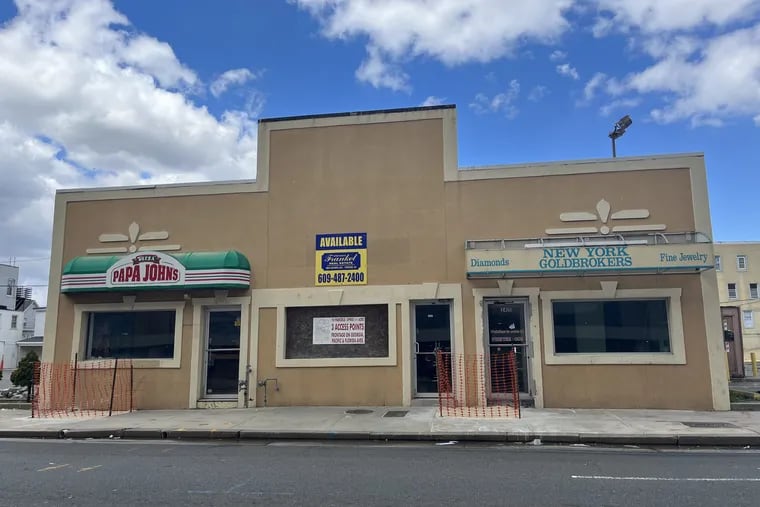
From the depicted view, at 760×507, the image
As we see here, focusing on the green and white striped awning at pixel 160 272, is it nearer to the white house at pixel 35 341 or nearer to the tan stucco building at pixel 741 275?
the white house at pixel 35 341

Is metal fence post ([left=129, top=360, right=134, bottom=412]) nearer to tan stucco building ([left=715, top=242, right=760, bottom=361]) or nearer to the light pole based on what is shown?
the light pole

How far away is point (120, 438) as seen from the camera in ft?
35.4

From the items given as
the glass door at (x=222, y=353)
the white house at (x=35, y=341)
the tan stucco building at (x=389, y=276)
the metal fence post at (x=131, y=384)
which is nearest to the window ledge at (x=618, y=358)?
the tan stucco building at (x=389, y=276)

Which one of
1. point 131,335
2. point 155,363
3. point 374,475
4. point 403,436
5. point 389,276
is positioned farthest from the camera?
point 131,335

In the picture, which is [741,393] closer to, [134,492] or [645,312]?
[645,312]

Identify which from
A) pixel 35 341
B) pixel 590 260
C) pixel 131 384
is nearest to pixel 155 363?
pixel 131 384

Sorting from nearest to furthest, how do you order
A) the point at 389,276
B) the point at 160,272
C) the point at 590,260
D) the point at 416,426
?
1. the point at 416,426
2. the point at 590,260
3. the point at 389,276
4. the point at 160,272

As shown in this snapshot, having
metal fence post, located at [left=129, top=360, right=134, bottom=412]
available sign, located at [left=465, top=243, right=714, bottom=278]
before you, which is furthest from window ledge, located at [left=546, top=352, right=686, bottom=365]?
metal fence post, located at [left=129, top=360, right=134, bottom=412]

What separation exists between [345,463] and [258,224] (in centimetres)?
788

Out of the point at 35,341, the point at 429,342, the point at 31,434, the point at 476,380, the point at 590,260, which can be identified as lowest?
the point at 31,434

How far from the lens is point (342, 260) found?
1392 centimetres

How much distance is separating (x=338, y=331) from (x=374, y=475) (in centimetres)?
687

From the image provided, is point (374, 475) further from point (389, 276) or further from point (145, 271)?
point (145, 271)

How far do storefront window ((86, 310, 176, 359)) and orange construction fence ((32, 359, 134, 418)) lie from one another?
380mm
